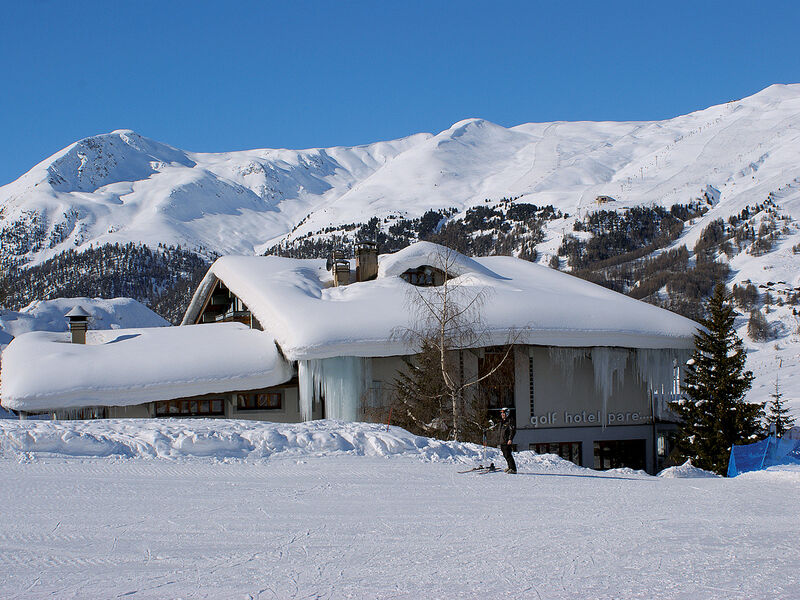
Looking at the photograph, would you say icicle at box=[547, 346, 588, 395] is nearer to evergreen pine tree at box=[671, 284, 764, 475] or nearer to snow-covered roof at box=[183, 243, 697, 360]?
snow-covered roof at box=[183, 243, 697, 360]

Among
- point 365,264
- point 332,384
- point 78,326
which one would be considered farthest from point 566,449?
point 78,326

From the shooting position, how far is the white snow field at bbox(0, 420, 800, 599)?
6473mm

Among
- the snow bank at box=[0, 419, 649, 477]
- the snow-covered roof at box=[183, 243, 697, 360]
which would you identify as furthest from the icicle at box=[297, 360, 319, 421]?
the snow bank at box=[0, 419, 649, 477]

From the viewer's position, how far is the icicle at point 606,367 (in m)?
26.7

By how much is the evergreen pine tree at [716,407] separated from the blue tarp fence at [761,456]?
311cm

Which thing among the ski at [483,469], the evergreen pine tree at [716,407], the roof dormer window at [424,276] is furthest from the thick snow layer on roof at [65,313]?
the ski at [483,469]

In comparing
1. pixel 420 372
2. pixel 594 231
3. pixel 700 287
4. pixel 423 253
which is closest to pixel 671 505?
pixel 420 372

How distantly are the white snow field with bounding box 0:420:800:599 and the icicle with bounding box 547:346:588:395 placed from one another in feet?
39.1

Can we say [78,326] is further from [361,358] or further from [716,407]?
[716,407]

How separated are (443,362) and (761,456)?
775cm

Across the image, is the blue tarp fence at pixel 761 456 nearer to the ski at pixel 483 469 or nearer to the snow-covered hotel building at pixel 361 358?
the snow-covered hotel building at pixel 361 358

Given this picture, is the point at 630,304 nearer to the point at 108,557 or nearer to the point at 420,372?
the point at 420,372

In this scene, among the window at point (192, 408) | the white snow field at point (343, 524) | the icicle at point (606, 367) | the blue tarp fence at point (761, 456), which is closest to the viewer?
the white snow field at point (343, 524)

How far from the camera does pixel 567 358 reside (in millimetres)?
26734
